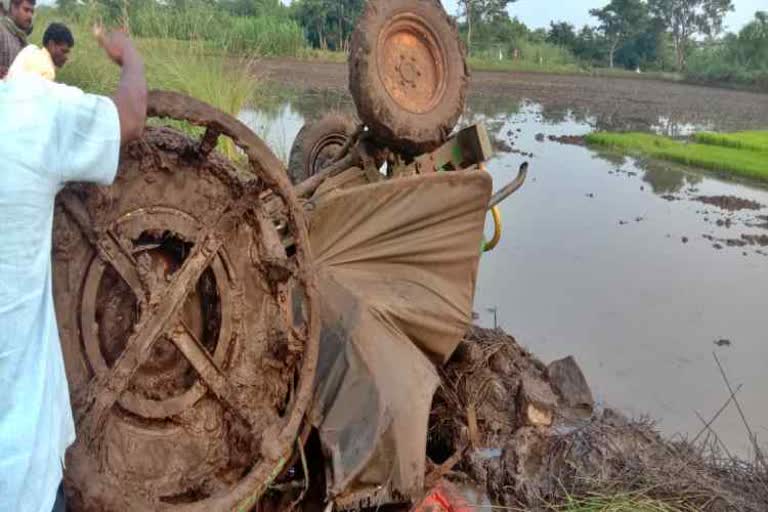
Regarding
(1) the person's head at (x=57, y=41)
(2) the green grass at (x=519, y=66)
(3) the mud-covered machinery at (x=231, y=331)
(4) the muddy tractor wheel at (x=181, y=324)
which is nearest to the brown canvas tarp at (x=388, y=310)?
(3) the mud-covered machinery at (x=231, y=331)

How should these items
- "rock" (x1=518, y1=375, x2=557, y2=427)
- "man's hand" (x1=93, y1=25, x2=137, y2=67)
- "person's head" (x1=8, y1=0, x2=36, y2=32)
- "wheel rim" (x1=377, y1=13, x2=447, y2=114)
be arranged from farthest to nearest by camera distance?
"person's head" (x1=8, y1=0, x2=36, y2=32)
"rock" (x1=518, y1=375, x2=557, y2=427)
"wheel rim" (x1=377, y1=13, x2=447, y2=114)
"man's hand" (x1=93, y1=25, x2=137, y2=67)

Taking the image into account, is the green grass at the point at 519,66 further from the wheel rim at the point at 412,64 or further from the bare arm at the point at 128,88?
the bare arm at the point at 128,88

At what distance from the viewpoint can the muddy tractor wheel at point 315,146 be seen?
16.7 feet

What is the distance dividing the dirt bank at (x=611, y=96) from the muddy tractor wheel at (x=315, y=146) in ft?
44.0

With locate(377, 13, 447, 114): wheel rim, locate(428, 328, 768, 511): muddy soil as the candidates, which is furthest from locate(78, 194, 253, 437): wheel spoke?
locate(377, 13, 447, 114): wheel rim

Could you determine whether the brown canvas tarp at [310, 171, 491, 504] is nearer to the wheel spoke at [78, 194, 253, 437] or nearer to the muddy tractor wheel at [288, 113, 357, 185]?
→ the wheel spoke at [78, 194, 253, 437]

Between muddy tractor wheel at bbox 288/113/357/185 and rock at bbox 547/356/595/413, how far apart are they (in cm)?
192

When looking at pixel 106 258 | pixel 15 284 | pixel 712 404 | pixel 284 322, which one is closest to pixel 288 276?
pixel 284 322

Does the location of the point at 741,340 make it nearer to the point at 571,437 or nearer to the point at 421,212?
the point at 571,437

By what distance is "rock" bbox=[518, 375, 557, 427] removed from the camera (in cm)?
402

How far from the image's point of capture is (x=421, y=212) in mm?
3211

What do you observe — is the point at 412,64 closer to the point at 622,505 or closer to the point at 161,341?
the point at 161,341

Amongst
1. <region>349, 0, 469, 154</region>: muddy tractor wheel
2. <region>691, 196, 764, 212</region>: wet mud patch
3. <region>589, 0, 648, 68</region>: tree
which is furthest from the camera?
<region>589, 0, 648, 68</region>: tree

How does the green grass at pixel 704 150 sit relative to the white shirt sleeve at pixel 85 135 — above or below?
below
